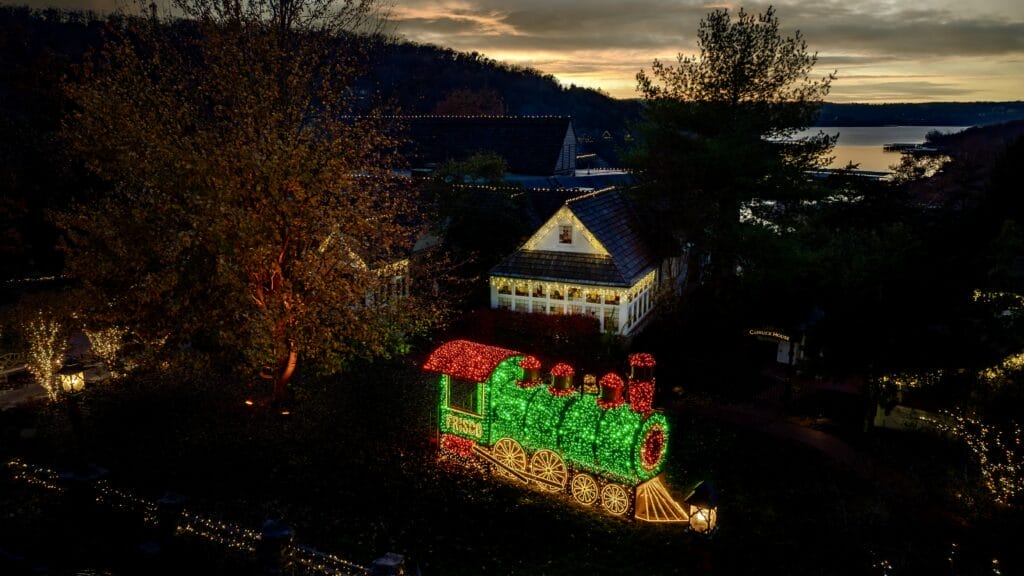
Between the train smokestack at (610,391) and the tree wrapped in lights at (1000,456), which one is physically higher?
the train smokestack at (610,391)

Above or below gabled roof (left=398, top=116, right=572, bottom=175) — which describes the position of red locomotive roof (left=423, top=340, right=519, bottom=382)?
below

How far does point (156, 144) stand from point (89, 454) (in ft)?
25.6

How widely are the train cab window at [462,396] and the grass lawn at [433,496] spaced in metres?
1.45

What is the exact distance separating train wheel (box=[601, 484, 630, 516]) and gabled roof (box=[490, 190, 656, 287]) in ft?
33.6

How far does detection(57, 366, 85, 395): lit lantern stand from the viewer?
1223 cm

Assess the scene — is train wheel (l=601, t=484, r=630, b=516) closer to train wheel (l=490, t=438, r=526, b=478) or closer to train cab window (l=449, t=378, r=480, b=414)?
train wheel (l=490, t=438, r=526, b=478)

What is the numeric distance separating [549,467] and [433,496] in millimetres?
2672

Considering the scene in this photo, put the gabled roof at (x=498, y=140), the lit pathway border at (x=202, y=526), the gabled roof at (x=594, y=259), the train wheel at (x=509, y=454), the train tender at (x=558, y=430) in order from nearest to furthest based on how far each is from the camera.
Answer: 1. the lit pathway border at (x=202, y=526)
2. the train tender at (x=558, y=430)
3. the train wheel at (x=509, y=454)
4. the gabled roof at (x=594, y=259)
5. the gabled roof at (x=498, y=140)

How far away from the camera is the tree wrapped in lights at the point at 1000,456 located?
36.6 ft

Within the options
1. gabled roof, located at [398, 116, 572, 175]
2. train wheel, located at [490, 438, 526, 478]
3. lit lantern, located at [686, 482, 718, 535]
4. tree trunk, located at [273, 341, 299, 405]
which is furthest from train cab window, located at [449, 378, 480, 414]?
gabled roof, located at [398, 116, 572, 175]

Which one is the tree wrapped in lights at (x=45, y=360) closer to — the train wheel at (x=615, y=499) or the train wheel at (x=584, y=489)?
the train wheel at (x=584, y=489)

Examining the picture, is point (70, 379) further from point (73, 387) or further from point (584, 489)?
point (584, 489)

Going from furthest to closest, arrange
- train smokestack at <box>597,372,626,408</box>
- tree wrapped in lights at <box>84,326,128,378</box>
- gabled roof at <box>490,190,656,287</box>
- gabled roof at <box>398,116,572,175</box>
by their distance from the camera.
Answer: gabled roof at <box>398,116,572,175</box>
gabled roof at <box>490,190,656,287</box>
tree wrapped in lights at <box>84,326,128,378</box>
train smokestack at <box>597,372,626,408</box>

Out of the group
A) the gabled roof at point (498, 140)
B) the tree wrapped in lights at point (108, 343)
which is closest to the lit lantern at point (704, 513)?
the tree wrapped in lights at point (108, 343)
